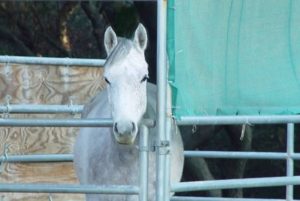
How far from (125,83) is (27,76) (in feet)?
9.33

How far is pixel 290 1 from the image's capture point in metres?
4.36

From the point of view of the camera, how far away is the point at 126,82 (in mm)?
4684

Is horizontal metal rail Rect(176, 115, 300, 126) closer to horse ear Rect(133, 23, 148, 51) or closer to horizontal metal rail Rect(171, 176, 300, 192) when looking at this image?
horizontal metal rail Rect(171, 176, 300, 192)

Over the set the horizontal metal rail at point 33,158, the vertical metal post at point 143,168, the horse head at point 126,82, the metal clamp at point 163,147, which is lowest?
the horizontal metal rail at point 33,158

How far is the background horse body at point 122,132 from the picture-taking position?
4469mm

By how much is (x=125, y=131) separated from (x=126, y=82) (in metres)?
0.41

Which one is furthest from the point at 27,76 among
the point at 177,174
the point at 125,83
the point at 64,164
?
the point at 125,83

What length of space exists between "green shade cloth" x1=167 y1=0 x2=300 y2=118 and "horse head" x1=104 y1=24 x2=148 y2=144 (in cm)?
37

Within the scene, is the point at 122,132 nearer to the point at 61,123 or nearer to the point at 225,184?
the point at 61,123

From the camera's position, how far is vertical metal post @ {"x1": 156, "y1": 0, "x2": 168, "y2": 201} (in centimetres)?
387

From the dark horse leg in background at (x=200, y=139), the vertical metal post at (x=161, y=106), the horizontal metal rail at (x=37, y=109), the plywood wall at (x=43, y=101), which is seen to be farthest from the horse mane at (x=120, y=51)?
the dark horse leg in background at (x=200, y=139)

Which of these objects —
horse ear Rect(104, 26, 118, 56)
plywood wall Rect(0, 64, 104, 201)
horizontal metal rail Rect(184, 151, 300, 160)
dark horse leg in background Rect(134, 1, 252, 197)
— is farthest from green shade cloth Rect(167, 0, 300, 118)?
dark horse leg in background Rect(134, 1, 252, 197)

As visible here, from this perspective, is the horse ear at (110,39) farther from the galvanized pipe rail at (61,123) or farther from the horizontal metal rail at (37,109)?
the galvanized pipe rail at (61,123)

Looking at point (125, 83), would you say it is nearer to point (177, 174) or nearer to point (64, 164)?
point (177, 174)
